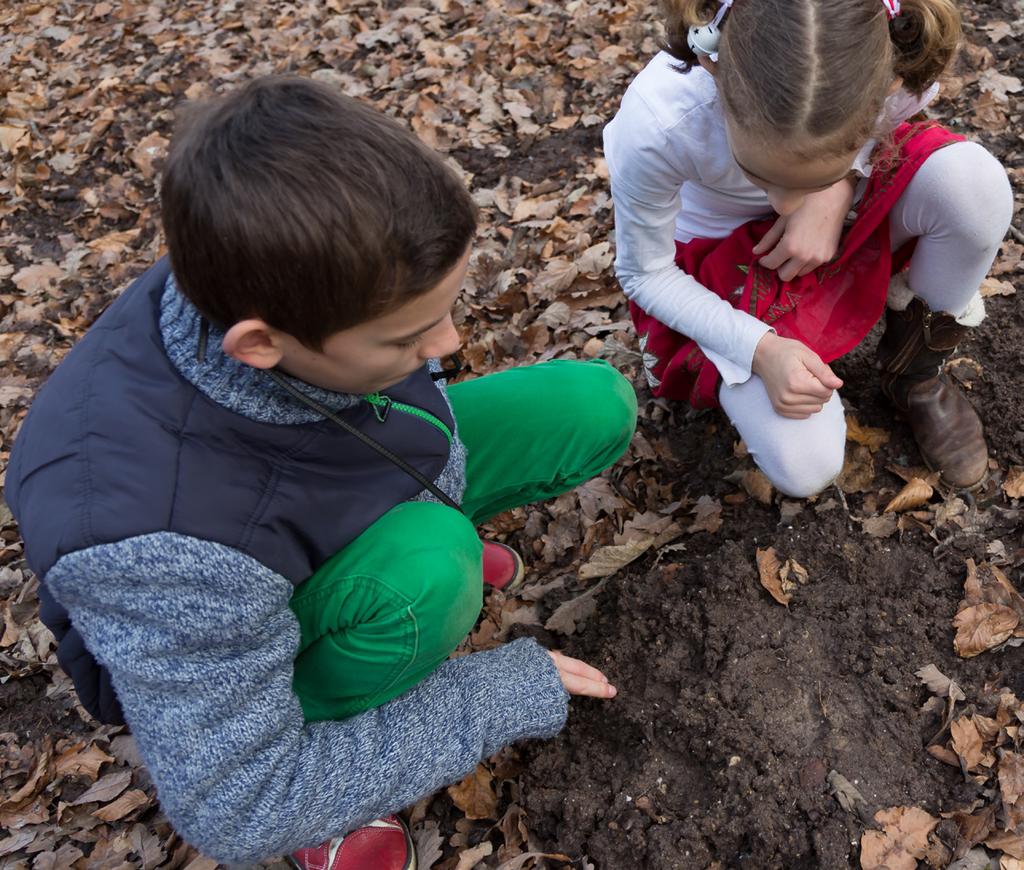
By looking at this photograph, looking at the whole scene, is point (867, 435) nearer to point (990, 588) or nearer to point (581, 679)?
point (990, 588)

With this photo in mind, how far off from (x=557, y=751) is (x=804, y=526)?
37.2 inches

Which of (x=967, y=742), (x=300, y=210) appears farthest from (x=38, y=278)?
Answer: (x=967, y=742)

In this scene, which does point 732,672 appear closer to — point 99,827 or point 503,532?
point 503,532

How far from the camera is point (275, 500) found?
5.18ft

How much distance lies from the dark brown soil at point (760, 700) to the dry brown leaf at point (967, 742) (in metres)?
0.05

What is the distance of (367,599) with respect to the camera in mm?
1757

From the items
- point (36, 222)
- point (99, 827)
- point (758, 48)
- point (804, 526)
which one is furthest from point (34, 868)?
point (36, 222)

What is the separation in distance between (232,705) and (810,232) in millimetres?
1805

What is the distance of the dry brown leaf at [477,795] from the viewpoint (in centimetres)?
219

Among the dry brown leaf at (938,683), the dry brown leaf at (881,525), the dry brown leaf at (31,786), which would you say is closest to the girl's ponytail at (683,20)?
the dry brown leaf at (881,525)

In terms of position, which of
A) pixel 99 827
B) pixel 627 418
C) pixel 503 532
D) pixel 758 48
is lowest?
pixel 99 827

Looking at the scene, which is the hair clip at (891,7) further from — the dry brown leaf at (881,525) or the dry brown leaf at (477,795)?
the dry brown leaf at (477,795)

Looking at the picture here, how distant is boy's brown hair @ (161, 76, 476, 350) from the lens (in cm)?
133

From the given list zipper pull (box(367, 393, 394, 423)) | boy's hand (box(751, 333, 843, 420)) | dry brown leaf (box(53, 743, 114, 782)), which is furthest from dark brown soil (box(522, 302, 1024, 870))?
dry brown leaf (box(53, 743, 114, 782))
